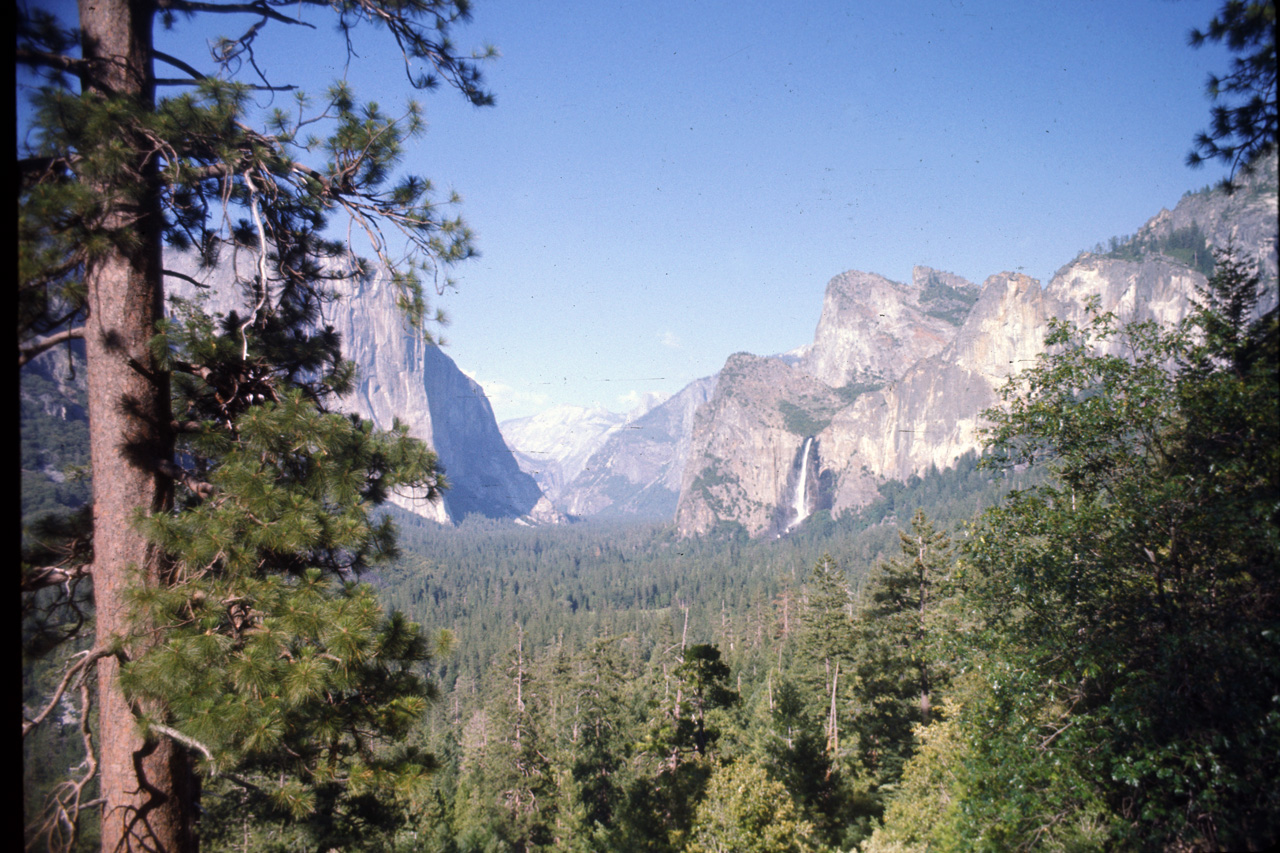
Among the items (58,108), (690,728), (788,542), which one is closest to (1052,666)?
(58,108)

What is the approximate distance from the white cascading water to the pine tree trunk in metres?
181

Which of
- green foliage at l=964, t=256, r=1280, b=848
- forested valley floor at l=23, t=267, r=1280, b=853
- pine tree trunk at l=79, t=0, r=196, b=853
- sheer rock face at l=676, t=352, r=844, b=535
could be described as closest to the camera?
pine tree trunk at l=79, t=0, r=196, b=853

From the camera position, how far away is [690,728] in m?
15.3

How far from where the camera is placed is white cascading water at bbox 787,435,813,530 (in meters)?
176

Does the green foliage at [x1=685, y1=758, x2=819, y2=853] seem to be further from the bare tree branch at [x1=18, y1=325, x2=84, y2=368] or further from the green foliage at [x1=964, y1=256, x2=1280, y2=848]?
the bare tree branch at [x1=18, y1=325, x2=84, y2=368]

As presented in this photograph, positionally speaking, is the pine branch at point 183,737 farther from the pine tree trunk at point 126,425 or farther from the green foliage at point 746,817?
the green foliage at point 746,817

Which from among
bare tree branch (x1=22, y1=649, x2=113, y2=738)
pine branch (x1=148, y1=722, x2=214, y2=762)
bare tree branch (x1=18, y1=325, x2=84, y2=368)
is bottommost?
pine branch (x1=148, y1=722, x2=214, y2=762)

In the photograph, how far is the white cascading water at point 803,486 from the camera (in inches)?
6939

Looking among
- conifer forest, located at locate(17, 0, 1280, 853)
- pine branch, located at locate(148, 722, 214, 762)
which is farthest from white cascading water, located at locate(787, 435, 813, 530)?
pine branch, located at locate(148, 722, 214, 762)

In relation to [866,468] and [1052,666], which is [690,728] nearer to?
[1052,666]

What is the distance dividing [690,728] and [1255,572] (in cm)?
1324

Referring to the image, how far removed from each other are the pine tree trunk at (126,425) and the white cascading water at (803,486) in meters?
181

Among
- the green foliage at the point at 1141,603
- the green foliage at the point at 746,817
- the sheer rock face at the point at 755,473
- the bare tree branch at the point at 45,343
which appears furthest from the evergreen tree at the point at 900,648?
the sheer rock face at the point at 755,473

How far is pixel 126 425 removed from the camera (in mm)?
3271
